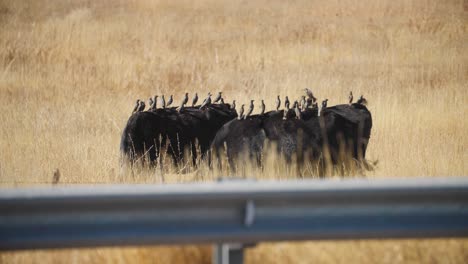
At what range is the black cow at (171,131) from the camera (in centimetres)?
1109

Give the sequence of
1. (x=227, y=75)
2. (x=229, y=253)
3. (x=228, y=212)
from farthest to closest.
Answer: (x=227, y=75), (x=229, y=253), (x=228, y=212)

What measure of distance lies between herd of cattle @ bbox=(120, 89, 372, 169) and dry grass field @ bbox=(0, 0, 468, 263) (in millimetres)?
435

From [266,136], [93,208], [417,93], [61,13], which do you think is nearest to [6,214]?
[93,208]

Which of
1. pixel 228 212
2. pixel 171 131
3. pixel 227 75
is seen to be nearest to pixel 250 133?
pixel 171 131

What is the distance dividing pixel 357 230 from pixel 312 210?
27 centimetres

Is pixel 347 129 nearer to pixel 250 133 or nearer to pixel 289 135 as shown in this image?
pixel 289 135

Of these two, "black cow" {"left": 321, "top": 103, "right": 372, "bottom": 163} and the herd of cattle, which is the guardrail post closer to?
the herd of cattle

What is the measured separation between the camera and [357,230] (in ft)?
16.2

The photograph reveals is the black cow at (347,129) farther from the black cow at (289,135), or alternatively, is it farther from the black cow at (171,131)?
the black cow at (171,131)

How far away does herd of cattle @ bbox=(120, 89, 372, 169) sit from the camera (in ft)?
32.3

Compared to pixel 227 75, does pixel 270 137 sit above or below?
below

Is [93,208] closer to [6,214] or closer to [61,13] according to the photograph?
[6,214]

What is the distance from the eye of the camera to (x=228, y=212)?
16.0ft

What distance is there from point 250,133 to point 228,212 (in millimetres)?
4981
